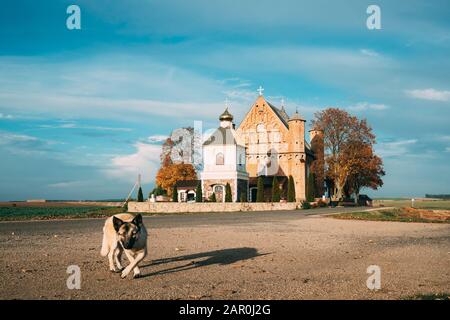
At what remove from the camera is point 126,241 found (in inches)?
327

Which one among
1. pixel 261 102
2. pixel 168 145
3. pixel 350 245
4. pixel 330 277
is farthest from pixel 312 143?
pixel 330 277

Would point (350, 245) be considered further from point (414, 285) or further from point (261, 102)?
point (261, 102)

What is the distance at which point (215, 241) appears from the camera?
15.1m

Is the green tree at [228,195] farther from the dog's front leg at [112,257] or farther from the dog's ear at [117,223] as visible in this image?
the dog's ear at [117,223]

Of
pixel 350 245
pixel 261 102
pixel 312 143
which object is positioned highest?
pixel 261 102

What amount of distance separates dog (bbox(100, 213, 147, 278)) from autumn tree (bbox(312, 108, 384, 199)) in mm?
52702

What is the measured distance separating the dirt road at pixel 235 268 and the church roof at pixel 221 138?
131 feet

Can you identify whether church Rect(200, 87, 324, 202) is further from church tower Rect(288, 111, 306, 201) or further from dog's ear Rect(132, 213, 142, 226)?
dog's ear Rect(132, 213, 142, 226)

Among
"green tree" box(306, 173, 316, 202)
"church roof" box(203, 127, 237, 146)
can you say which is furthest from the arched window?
"green tree" box(306, 173, 316, 202)

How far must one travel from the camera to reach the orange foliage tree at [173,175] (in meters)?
67.2

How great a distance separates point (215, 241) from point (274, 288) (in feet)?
25.3

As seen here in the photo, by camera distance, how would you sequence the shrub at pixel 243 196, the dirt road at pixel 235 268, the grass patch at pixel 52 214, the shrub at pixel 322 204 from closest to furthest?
the dirt road at pixel 235 268
the grass patch at pixel 52 214
the shrub at pixel 322 204
the shrub at pixel 243 196

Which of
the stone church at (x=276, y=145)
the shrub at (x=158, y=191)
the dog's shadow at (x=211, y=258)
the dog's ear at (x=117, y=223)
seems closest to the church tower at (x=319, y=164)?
the stone church at (x=276, y=145)

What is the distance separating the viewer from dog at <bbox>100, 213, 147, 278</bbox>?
8.36 metres
